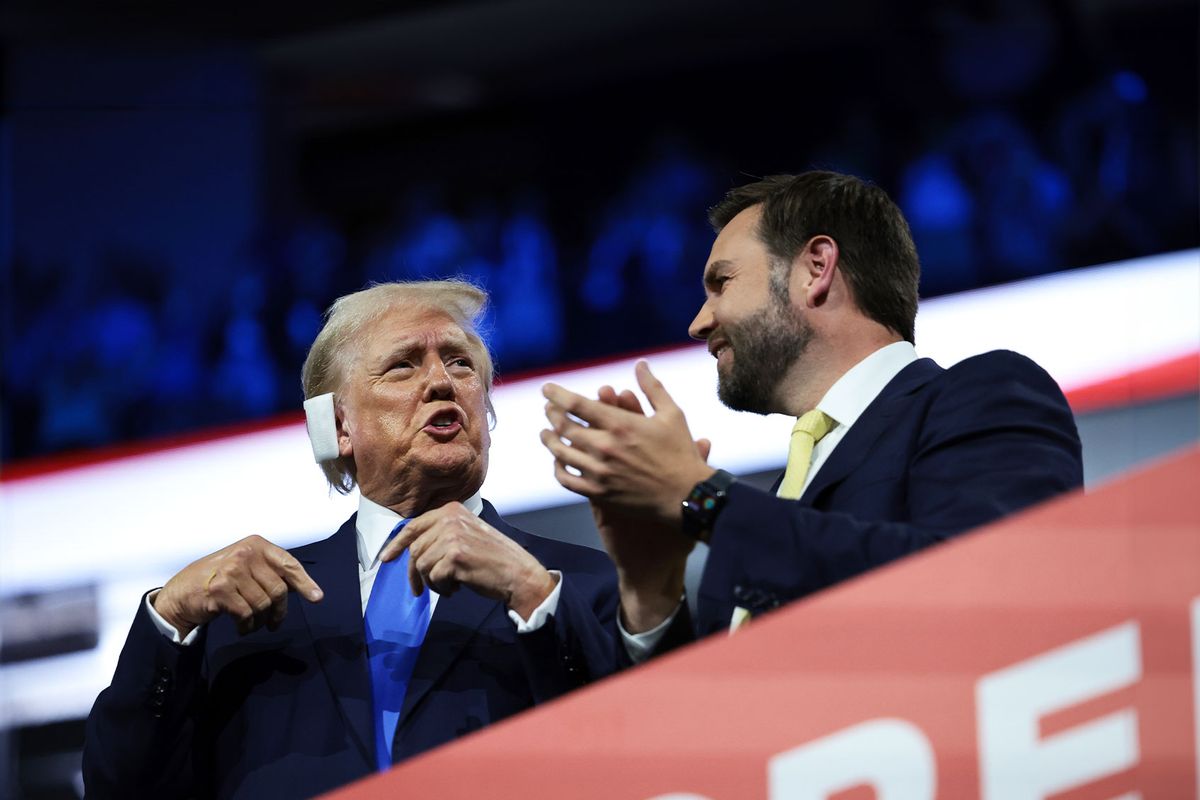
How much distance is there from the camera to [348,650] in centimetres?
174

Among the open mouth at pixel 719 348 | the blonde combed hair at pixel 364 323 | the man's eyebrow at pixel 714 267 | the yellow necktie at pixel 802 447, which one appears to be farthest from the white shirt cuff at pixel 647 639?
the blonde combed hair at pixel 364 323

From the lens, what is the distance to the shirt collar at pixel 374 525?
6.23ft

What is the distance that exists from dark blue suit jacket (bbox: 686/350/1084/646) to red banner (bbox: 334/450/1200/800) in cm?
27

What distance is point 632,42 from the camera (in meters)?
3.98

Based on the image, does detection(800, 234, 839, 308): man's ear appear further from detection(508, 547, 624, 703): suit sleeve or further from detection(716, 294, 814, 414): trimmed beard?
detection(508, 547, 624, 703): suit sleeve

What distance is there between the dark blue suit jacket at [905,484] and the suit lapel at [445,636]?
1.03ft

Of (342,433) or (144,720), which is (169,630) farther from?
(342,433)

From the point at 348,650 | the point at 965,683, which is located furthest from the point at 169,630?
the point at 965,683

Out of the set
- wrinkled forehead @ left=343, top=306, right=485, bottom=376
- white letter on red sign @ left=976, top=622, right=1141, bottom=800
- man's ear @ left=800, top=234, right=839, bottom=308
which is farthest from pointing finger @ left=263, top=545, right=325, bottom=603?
white letter on red sign @ left=976, top=622, right=1141, bottom=800

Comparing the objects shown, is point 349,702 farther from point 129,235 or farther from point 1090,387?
point 129,235

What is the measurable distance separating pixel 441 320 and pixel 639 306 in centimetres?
195

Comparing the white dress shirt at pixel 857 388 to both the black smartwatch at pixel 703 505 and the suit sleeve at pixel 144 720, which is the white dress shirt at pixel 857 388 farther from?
the suit sleeve at pixel 144 720

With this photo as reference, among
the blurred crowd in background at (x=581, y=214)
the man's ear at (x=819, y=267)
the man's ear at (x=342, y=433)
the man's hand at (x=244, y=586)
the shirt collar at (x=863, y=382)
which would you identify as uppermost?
the blurred crowd in background at (x=581, y=214)

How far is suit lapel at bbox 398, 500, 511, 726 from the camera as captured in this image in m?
1.69
